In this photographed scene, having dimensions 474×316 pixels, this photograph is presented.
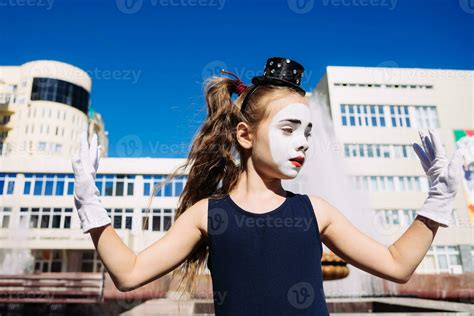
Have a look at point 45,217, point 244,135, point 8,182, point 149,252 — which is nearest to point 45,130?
point 8,182

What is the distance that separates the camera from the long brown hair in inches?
73.0

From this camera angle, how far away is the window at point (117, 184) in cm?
3578

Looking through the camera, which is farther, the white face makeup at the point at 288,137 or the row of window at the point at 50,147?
the row of window at the point at 50,147

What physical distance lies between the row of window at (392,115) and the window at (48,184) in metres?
25.0

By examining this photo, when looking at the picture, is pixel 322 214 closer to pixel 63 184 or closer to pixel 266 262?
pixel 266 262

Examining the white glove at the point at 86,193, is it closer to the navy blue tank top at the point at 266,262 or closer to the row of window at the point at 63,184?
the navy blue tank top at the point at 266,262

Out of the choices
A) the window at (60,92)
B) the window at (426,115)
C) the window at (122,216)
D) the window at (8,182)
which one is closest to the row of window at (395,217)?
the window at (426,115)

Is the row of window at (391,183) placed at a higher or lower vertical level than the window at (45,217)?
higher

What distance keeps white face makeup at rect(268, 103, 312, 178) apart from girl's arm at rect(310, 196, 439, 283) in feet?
0.73

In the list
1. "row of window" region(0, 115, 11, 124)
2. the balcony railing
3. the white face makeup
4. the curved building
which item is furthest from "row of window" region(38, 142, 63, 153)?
the white face makeup

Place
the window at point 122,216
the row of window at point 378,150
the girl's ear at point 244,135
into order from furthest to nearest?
the row of window at point 378,150 → the window at point 122,216 → the girl's ear at point 244,135

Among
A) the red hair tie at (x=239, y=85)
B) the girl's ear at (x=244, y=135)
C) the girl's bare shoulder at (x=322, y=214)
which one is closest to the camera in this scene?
the girl's bare shoulder at (x=322, y=214)

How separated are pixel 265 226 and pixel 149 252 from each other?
0.45m

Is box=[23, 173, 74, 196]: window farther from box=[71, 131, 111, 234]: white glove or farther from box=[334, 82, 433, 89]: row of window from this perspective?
box=[71, 131, 111, 234]: white glove
